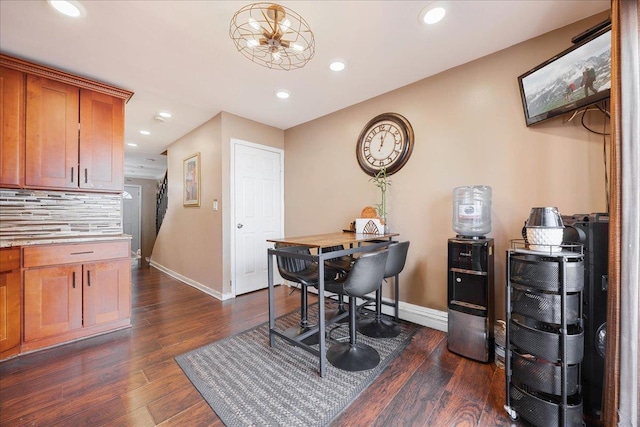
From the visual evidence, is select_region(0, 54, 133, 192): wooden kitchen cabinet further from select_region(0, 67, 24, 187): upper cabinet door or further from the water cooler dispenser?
the water cooler dispenser

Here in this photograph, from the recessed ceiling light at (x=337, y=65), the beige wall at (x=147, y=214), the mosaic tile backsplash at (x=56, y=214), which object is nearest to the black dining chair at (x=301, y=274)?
the recessed ceiling light at (x=337, y=65)

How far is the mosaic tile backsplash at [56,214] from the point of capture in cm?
238

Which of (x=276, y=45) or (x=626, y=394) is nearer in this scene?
(x=626, y=394)

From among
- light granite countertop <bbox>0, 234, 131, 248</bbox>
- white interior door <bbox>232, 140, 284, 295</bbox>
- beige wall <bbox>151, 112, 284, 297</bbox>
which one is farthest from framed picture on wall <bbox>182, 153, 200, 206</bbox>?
light granite countertop <bbox>0, 234, 131, 248</bbox>

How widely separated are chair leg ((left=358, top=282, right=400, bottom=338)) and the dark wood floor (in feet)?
0.75

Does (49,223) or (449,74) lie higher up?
(449,74)

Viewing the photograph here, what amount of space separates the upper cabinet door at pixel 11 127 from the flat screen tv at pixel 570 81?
4201mm

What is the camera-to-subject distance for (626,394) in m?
1.18

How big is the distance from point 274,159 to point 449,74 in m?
2.62

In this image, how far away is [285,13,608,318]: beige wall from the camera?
190cm

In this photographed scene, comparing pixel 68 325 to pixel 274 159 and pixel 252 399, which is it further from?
pixel 274 159

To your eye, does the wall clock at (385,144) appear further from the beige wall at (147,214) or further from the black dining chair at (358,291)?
the beige wall at (147,214)

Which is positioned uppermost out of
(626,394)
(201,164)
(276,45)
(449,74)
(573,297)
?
(449,74)

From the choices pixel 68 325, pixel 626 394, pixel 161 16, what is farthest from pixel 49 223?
pixel 626 394
